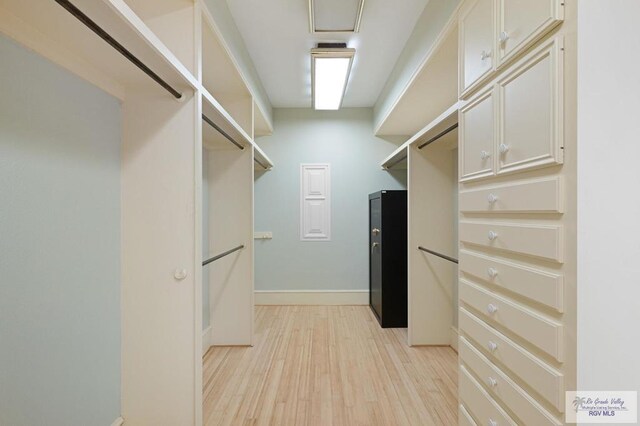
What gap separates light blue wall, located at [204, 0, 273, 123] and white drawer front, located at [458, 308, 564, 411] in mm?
2218

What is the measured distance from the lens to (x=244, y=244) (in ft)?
8.74

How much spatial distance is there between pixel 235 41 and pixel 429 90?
5.30ft

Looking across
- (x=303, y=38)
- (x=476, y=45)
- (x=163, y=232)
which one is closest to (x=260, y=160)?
(x=303, y=38)

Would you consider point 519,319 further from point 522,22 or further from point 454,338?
point 454,338

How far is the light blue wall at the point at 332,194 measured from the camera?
4.00m

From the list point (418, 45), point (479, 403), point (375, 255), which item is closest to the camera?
point (479, 403)

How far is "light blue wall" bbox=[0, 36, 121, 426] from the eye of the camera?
3.15 feet

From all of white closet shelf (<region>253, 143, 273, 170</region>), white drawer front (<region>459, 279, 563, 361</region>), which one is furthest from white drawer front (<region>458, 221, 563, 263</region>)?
white closet shelf (<region>253, 143, 273, 170</region>)

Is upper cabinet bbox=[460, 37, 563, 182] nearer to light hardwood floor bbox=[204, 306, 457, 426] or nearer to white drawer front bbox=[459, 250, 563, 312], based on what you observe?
white drawer front bbox=[459, 250, 563, 312]

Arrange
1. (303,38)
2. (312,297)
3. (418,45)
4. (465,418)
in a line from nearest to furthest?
1. (465,418)
2. (418,45)
3. (303,38)
4. (312,297)

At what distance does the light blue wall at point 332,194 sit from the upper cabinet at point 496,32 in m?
2.56

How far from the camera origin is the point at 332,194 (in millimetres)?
4027
